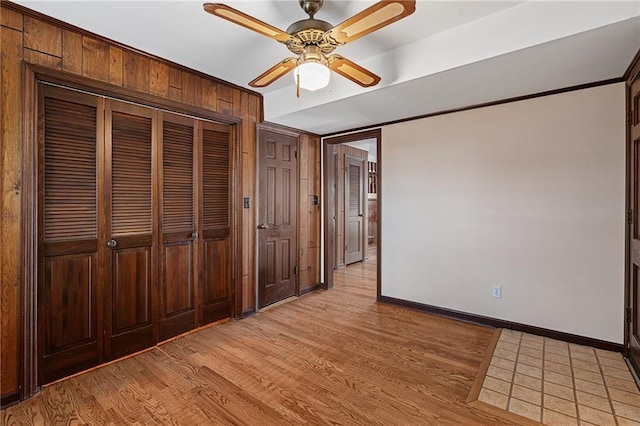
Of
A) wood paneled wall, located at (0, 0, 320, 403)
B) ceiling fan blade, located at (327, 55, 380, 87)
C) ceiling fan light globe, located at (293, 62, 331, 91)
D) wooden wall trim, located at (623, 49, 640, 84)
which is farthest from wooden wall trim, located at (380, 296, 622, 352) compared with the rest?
wood paneled wall, located at (0, 0, 320, 403)

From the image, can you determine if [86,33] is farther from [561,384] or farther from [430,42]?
[561,384]

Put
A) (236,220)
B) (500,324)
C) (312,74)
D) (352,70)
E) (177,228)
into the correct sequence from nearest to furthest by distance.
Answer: (312,74)
(352,70)
(177,228)
(500,324)
(236,220)

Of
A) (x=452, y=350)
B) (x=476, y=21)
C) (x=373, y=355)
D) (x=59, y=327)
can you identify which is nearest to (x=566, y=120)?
(x=476, y=21)

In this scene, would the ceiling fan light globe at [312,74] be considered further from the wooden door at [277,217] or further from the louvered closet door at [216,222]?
the wooden door at [277,217]

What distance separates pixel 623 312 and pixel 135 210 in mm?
4164

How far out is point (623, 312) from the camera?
97.0 inches

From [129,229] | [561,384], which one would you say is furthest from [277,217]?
[561,384]

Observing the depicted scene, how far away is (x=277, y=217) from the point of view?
3865 mm

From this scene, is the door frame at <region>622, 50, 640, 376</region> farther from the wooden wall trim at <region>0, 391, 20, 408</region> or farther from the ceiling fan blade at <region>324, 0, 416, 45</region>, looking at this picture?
the wooden wall trim at <region>0, 391, 20, 408</region>

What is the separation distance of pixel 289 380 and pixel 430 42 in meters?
2.73

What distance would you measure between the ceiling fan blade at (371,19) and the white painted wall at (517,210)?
2.04 m

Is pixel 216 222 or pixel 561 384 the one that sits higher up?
pixel 216 222

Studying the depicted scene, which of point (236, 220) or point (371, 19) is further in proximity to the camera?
point (236, 220)

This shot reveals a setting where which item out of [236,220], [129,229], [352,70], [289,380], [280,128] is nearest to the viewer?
[352,70]
